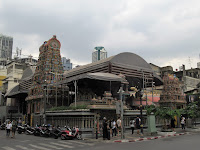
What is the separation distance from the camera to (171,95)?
34281 millimetres

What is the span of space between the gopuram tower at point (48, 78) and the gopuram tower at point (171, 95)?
1690 cm

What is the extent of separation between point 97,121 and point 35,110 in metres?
15.3

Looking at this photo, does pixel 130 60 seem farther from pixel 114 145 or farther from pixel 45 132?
pixel 114 145

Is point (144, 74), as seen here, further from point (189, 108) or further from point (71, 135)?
point (71, 135)

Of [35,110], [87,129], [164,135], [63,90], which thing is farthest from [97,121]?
[35,110]

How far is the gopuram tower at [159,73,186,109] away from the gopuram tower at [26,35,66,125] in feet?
55.4

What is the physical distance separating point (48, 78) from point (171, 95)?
65.7 ft

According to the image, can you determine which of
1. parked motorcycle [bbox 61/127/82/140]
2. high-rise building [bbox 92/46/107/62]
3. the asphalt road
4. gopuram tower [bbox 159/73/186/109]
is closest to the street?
the asphalt road

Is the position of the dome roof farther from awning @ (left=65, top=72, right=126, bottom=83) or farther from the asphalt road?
the asphalt road

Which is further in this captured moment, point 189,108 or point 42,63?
point 42,63

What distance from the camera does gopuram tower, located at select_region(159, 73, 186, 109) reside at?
34281 millimetres

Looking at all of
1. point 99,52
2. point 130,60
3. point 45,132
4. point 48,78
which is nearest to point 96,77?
point 45,132

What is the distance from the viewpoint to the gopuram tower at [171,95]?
3428cm

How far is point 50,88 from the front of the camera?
31.4 m
